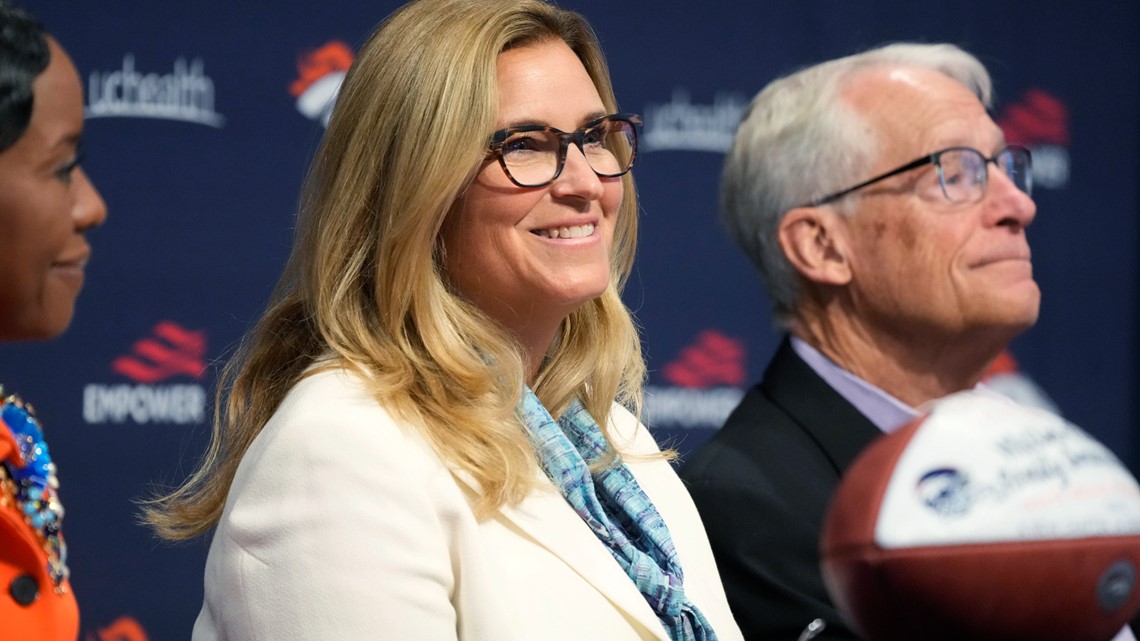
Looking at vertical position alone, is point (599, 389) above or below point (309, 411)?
below

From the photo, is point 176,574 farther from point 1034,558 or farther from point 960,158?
point 1034,558

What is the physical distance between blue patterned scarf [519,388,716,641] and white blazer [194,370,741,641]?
0.07 m

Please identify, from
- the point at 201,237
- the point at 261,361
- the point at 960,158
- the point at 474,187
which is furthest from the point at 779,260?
the point at 201,237

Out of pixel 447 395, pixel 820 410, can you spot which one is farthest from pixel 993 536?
pixel 820 410

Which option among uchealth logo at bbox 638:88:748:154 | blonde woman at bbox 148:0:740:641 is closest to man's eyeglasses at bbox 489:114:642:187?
blonde woman at bbox 148:0:740:641

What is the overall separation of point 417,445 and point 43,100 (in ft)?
1.87

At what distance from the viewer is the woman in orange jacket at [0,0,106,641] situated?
131cm

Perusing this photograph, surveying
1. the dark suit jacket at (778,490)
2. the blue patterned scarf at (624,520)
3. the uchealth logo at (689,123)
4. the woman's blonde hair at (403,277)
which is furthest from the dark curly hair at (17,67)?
the uchealth logo at (689,123)

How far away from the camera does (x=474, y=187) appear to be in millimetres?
1862

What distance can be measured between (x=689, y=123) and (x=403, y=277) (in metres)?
1.91

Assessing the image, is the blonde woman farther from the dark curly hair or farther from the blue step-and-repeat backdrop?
the blue step-and-repeat backdrop

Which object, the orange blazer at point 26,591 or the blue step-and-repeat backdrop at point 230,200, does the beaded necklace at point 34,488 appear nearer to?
the orange blazer at point 26,591

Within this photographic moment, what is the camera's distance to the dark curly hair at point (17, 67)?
51.0 inches

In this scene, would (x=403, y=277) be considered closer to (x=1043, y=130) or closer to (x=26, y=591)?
(x=26, y=591)
